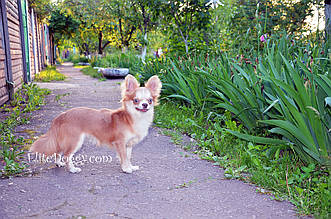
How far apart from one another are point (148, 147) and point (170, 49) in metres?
4.72

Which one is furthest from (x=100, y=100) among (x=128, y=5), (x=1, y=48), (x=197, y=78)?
(x=128, y=5)

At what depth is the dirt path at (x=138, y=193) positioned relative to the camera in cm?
203

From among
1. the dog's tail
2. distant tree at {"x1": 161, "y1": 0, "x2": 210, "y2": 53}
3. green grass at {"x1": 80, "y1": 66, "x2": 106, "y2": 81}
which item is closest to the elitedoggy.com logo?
the dog's tail

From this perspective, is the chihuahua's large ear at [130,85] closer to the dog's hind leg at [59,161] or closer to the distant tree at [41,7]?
the dog's hind leg at [59,161]

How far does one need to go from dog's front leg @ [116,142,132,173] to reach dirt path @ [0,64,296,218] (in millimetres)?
58

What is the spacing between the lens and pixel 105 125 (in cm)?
250

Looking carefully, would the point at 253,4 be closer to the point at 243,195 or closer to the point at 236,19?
the point at 236,19

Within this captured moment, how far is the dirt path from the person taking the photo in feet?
6.66

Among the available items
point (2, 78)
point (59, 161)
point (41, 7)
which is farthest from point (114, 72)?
point (59, 161)

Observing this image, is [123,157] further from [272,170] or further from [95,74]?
[95,74]

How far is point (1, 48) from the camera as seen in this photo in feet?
19.9

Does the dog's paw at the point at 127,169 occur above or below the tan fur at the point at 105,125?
below

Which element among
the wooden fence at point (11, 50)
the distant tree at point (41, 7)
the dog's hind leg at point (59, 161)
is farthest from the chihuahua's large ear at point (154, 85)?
the distant tree at point (41, 7)

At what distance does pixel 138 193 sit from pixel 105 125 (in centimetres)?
62
